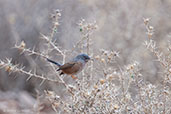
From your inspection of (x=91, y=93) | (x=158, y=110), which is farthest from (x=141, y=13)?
(x=91, y=93)

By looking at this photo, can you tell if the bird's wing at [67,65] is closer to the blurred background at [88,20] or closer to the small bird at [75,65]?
the small bird at [75,65]

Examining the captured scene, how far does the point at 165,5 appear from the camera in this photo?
5949 millimetres

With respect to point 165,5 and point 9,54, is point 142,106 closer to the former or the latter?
point 165,5

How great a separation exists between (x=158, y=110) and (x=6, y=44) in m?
5.34

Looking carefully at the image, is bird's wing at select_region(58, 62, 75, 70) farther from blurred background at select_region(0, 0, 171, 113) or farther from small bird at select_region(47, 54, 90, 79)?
blurred background at select_region(0, 0, 171, 113)

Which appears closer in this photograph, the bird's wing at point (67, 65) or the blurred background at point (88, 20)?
the bird's wing at point (67, 65)

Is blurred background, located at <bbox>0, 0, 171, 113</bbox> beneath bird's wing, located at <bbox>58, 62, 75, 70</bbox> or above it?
above

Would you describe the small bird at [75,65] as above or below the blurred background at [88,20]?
below

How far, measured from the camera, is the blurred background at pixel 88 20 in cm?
577

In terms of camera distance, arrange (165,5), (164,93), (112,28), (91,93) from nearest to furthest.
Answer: (91,93) → (164,93) → (165,5) → (112,28)

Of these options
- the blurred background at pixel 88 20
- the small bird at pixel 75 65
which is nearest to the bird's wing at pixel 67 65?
the small bird at pixel 75 65

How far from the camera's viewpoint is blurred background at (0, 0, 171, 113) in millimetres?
5766

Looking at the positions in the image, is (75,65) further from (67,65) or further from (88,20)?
(88,20)

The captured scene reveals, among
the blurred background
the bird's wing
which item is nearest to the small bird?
the bird's wing
